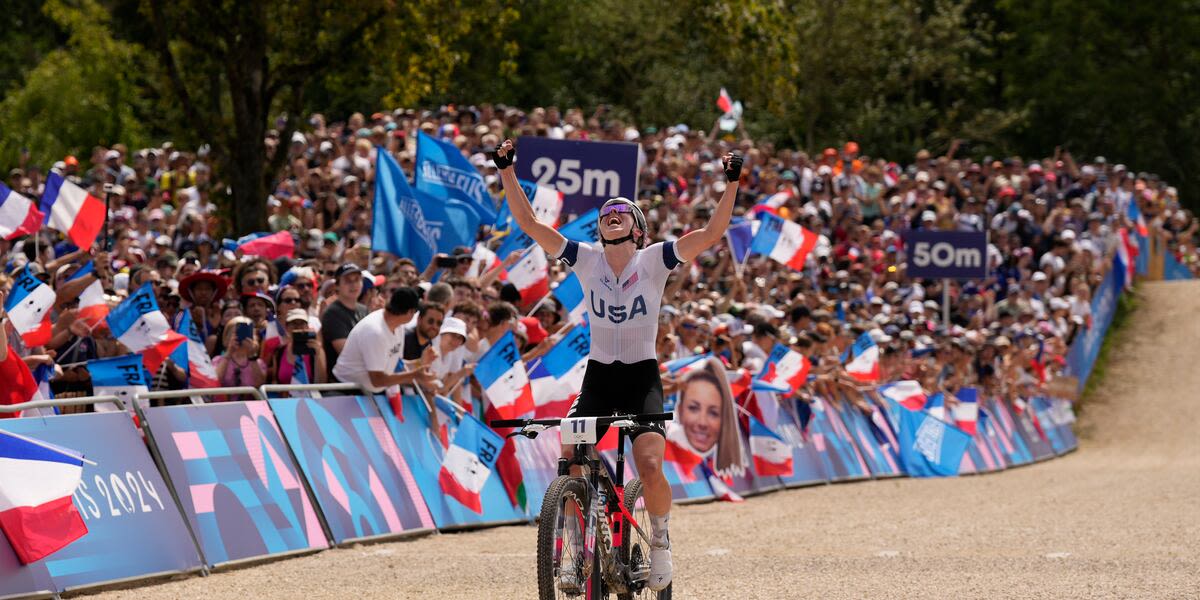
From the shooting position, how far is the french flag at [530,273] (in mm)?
15969

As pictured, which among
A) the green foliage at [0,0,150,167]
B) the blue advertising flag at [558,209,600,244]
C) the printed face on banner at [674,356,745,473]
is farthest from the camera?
the green foliage at [0,0,150,167]

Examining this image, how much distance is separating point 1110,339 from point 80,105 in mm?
27206

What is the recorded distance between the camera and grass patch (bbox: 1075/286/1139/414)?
111ft

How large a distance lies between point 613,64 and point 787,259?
33539 millimetres

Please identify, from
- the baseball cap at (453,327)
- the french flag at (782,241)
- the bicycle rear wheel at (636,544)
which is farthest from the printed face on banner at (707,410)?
the bicycle rear wheel at (636,544)

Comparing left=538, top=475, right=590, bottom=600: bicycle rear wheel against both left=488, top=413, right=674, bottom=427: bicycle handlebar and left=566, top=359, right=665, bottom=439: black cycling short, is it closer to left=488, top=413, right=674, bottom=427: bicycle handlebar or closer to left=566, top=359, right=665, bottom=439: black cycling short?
left=488, top=413, right=674, bottom=427: bicycle handlebar

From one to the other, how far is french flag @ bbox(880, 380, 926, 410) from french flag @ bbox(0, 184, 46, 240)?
11.3m

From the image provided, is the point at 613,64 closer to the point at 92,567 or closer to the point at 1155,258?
the point at 1155,258

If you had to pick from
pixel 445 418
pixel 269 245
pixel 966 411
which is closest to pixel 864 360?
pixel 966 411

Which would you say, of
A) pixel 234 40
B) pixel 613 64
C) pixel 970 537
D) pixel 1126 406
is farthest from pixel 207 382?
pixel 613 64

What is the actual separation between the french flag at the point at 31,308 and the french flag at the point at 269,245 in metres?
4.42

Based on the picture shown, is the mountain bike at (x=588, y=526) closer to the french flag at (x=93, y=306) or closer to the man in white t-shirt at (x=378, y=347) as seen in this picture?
the man in white t-shirt at (x=378, y=347)

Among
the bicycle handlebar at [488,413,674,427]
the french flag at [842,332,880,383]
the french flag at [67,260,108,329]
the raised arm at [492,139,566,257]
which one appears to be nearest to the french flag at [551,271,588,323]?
the french flag at [67,260,108,329]

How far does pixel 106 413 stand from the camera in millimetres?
10398
